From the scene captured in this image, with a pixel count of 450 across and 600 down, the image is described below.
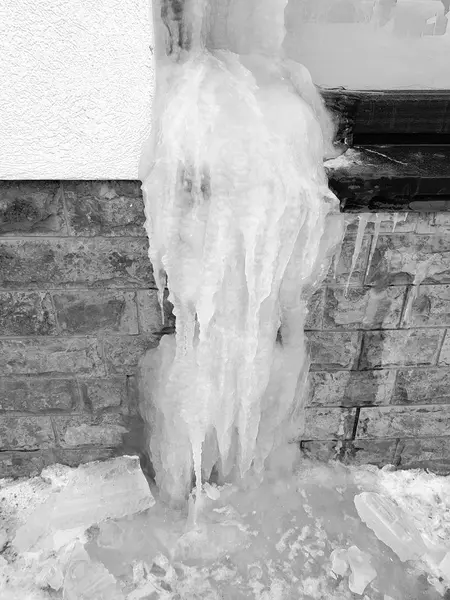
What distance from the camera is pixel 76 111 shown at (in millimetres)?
1688

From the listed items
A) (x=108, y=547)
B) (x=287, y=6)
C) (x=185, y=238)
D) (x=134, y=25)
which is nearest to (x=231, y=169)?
(x=185, y=238)

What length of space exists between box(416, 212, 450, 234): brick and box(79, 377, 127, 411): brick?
1.39 metres

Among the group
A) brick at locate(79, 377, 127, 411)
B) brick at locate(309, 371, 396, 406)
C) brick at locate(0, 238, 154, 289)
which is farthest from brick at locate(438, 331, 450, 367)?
brick at locate(79, 377, 127, 411)

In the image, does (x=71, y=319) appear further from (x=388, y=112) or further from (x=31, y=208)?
(x=388, y=112)

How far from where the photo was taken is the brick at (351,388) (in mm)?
2289

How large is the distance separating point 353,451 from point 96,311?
4.70 feet

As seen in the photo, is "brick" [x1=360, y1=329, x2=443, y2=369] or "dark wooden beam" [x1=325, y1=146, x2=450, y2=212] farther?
"brick" [x1=360, y1=329, x2=443, y2=369]

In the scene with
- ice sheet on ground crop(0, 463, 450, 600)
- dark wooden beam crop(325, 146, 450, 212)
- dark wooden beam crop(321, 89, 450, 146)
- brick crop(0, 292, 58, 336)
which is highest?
dark wooden beam crop(321, 89, 450, 146)

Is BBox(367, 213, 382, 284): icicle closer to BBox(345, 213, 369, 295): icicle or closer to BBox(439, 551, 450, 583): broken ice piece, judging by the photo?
BBox(345, 213, 369, 295): icicle

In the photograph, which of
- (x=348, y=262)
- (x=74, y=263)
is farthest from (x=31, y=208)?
(x=348, y=262)

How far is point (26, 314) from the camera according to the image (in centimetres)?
205

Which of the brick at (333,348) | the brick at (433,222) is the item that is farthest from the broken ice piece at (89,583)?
the brick at (433,222)

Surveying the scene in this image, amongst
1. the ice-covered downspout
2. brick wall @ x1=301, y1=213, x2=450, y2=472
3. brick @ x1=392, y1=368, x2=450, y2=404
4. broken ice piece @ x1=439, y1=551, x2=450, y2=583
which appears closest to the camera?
the ice-covered downspout

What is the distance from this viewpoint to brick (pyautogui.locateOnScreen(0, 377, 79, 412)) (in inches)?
87.5
